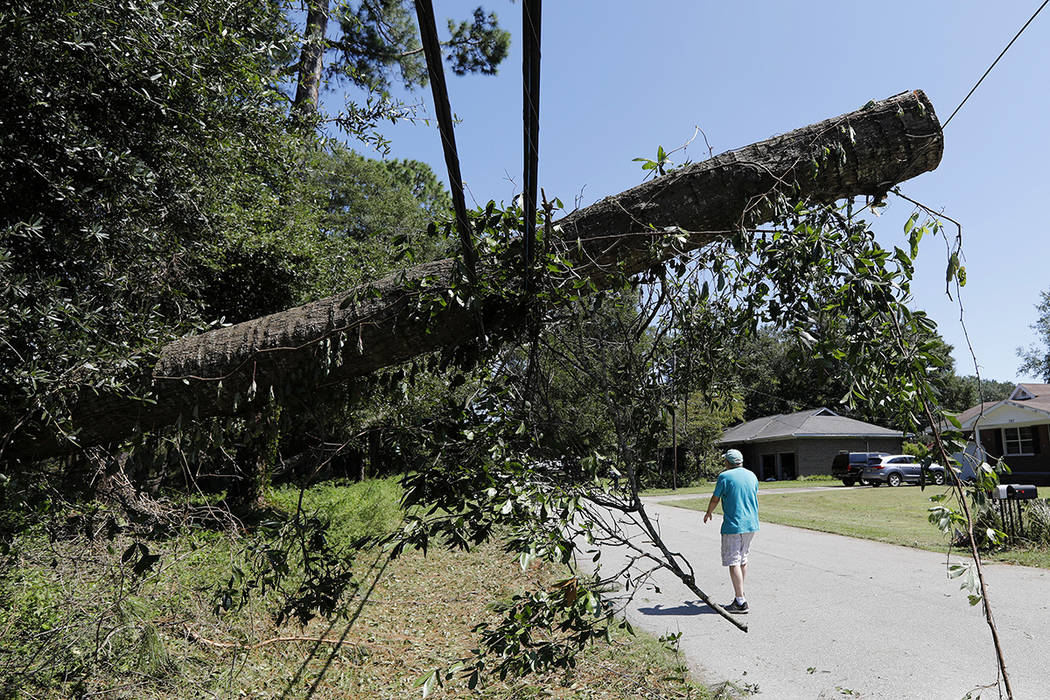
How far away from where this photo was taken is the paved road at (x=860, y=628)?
470 cm

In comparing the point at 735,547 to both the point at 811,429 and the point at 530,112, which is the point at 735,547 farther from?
the point at 811,429

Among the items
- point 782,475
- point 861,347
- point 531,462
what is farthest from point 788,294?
point 782,475

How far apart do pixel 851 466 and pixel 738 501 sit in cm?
2495

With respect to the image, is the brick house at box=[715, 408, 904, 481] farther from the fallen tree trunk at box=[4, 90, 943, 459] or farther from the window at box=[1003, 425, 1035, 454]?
the fallen tree trunk at box=[4, 90, 943, 459]

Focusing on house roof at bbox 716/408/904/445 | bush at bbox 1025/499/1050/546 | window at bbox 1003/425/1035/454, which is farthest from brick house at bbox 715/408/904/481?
bush at bbox 1025/499/1050/546

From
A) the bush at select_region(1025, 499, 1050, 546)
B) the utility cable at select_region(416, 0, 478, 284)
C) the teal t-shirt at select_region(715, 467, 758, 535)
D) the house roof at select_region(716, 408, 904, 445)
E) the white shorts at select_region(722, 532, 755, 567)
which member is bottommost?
the bush at select_region(1025, 499, 1050, 546)

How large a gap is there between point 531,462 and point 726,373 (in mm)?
1324

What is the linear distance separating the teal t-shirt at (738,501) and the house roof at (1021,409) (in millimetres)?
22970

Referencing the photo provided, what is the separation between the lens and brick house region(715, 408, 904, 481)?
35.9 meters

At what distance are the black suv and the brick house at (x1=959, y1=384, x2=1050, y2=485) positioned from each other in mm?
4013

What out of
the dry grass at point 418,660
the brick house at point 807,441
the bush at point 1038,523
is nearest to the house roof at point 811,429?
the brick house at point 807,441

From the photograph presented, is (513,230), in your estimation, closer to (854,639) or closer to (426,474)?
(426,474)

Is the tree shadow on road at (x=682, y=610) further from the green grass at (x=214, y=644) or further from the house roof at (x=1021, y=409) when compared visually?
the house roof at (x=1021, y=409)

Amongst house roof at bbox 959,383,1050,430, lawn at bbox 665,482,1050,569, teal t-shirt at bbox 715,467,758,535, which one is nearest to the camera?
teal t-shirt at bbox 715,467,758,535
